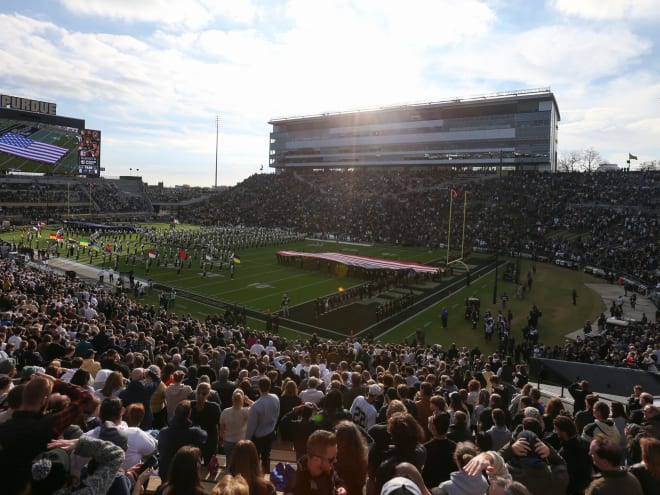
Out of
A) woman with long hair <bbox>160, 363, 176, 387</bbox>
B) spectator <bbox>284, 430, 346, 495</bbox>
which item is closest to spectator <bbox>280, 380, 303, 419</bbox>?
woman with long hair <bbox>160, 363, 176, 387</bbox>

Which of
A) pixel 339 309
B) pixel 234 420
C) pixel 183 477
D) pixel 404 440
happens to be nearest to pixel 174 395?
pixel 234 420

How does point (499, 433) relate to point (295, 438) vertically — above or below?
above

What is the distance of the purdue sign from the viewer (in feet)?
224

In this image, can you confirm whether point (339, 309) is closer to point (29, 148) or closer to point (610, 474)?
point (610, 474)

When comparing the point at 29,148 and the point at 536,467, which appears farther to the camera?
the point at 29,148

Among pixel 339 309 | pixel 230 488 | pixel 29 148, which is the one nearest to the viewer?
pixel 230 488

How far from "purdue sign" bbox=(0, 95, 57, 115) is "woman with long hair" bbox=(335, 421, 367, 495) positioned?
84.4m

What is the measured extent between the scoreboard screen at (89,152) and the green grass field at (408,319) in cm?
4013

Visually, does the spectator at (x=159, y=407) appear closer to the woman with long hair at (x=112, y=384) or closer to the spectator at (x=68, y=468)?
the woman with long hair at (x=112, y=384)

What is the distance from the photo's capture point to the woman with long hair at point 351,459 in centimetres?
335

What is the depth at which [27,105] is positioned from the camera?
2746 inches

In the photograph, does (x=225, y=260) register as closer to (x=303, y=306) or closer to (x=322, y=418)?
(x=303, y=306)

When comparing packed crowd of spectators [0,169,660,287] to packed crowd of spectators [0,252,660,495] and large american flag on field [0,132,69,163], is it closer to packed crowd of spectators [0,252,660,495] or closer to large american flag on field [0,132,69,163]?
large american flag on field [0,132,69,163]

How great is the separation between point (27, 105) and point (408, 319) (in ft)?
242
